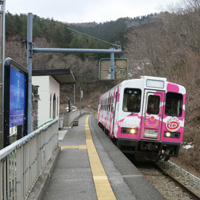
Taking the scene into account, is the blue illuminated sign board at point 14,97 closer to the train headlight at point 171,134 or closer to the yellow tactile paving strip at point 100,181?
the yellow tactile paving strip at point 100,181

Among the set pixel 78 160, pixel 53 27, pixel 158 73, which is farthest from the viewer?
pixel 53 27

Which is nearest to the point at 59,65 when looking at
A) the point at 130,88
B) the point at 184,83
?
the point at 184,83

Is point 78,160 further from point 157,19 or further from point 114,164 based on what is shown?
point 157,19

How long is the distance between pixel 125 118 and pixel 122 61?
6.20 metres

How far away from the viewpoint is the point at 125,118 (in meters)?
9.53

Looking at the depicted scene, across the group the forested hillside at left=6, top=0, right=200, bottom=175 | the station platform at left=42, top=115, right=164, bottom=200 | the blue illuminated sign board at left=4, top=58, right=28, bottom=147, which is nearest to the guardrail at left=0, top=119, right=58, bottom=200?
the blue illuminated sign board at left=4, top=58, right=28, bottom=147

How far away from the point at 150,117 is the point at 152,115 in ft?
0.35

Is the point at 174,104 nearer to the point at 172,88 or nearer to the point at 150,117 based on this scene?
the point at 172,88

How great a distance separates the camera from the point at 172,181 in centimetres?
820

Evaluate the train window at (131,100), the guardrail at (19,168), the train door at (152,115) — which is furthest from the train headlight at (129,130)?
the guardrail at (19,168)

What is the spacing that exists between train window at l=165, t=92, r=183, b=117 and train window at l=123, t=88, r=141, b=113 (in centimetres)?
109

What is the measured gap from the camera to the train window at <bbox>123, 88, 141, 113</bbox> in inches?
379

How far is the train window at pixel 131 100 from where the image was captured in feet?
31.6

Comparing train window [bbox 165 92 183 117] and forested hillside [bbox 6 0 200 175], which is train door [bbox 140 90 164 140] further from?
forested hillside [bbox 6 0 200 175]
